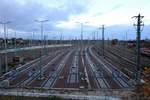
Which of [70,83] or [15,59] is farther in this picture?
[15,59]

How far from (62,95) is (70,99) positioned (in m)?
1.68

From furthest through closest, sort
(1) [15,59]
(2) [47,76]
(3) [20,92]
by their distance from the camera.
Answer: (1) [15,59] < (2) [47,76] < (3) [20,92]

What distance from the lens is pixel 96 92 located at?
31.3 m

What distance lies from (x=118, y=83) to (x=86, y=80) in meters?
4.98

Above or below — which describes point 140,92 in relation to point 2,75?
above

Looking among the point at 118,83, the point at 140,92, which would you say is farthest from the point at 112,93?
the point at 140,92

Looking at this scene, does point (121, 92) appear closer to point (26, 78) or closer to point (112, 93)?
point (112, 93)

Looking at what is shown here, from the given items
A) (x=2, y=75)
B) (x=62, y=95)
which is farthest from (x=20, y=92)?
(x=2, y=75)

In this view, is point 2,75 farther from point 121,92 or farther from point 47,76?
point 121,92

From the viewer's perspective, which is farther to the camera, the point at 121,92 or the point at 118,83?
the point at 118,83

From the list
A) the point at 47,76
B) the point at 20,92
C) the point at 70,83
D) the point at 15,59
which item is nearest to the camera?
the point at 20,92

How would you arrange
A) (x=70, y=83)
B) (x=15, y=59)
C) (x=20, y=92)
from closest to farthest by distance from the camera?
(x=20, y=92)
(x=70, y=83)
(x=15, y=59)

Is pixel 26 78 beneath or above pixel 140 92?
beneath

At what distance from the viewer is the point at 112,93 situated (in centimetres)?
3105
